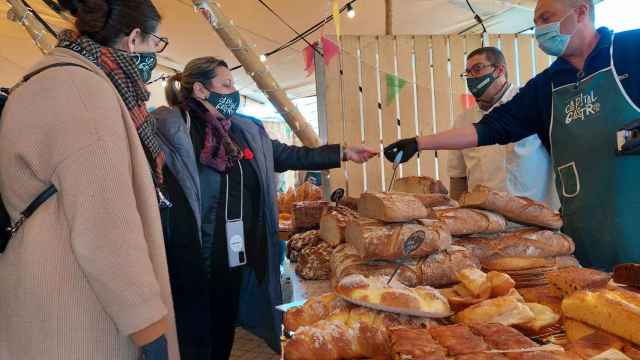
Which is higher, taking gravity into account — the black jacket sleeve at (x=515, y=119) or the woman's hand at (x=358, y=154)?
the black jacket sleeve at (x=515, y=119)

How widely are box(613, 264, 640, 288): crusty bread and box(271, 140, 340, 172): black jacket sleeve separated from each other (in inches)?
64.0

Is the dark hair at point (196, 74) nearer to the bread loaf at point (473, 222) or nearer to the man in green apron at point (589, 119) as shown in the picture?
the man in green apron at point (589, 119)

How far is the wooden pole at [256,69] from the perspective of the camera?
12.4 feet

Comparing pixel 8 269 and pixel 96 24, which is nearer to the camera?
pixel 8 269

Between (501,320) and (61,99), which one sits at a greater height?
(61,99)

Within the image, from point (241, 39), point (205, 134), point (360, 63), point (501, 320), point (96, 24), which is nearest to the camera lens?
point (501, 320)

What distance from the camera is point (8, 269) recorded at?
1067 mm

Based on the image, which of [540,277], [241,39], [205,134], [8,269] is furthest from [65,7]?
[241,39]

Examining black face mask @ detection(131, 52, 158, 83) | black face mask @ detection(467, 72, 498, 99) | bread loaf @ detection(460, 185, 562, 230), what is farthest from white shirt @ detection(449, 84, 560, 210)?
black face mask @ detection(131, 52, 158, 83)

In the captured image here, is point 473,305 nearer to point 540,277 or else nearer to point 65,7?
point 540,277

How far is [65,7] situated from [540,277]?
5.23 ft

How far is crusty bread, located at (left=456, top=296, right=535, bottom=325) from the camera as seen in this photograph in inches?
38.8

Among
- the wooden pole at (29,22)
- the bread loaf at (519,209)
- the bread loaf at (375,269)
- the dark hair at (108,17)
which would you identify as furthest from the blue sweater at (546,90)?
the wooden pole at (29,22)

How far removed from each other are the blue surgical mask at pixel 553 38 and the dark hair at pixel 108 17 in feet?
5.25
